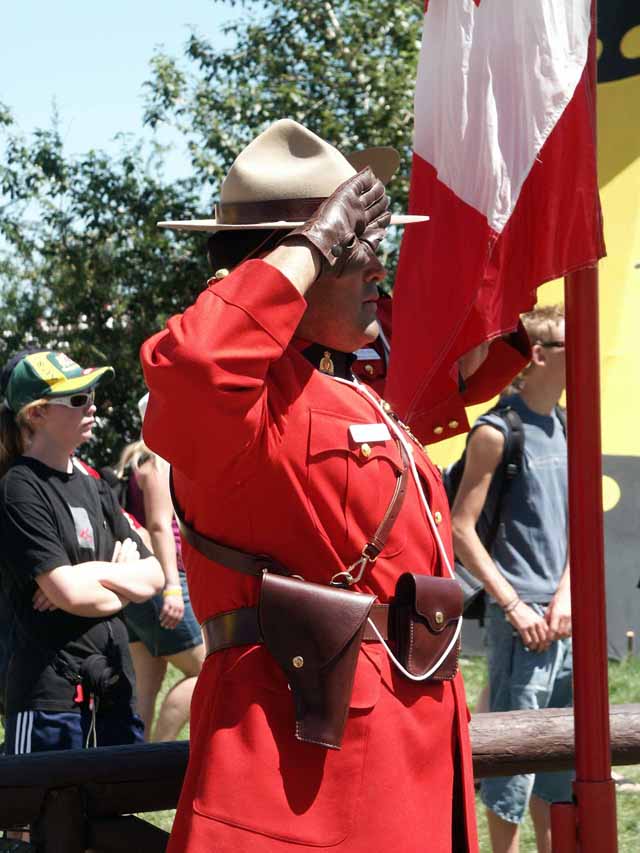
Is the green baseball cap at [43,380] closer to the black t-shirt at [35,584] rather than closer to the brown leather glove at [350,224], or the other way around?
the black t-shirt at [35,584]

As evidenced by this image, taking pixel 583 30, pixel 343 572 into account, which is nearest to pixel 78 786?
pixel 343 572

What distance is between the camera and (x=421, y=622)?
7.76 ft

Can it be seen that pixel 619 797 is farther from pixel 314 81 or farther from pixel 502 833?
pixel 314 81

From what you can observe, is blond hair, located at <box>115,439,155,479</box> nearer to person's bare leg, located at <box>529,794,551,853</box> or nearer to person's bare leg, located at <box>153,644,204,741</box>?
person's bare leg, located at <box>153,644,204,741</box>

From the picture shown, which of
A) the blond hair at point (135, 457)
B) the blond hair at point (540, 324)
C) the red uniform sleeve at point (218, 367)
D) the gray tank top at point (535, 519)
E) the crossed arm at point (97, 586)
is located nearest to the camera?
the red uniform sleeve at point (218, 367)

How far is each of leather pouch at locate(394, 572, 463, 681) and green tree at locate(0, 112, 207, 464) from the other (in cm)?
1204

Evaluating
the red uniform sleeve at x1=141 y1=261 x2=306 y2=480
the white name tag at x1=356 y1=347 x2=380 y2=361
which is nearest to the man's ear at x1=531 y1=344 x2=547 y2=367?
the white name tag at x1=356 y1=347 x2=380 y2=361

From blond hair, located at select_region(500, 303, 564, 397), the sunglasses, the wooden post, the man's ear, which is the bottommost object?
the wooden post

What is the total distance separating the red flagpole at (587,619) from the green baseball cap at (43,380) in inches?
69.2

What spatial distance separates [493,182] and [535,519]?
1.98 m

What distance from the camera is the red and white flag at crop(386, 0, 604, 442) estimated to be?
9.28ft

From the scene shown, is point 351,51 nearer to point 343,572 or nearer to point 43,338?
point 43,338

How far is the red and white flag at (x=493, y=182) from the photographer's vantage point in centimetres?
283

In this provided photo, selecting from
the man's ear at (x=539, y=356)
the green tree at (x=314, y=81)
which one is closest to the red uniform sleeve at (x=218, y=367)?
the man's ear at (x=539, y=356)
